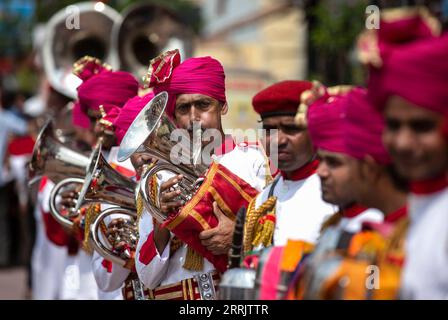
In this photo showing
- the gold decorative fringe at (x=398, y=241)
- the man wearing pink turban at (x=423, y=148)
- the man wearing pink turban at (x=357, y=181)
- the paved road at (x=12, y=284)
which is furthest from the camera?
the paved road at (x=12, y=284)

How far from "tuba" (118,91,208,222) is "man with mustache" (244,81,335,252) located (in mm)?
387

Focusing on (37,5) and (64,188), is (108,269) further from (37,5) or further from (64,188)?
(37,5)

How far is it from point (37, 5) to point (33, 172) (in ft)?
78.8

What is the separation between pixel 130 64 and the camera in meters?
14.2

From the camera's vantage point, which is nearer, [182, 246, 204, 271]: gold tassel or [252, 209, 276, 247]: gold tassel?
[252, 209, 276, 247]: gold tassel

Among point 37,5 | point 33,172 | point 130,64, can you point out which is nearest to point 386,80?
point 33,172

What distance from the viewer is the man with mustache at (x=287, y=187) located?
520cm

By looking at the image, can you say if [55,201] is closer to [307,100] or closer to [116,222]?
[116,222]

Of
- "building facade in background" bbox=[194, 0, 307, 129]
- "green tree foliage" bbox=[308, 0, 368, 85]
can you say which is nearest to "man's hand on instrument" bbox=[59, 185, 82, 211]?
"green tree foliage" bbox=[308, 0, 368, 85]

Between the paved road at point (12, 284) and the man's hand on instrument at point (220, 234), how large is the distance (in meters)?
7.31

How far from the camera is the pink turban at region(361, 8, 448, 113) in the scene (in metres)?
3.52

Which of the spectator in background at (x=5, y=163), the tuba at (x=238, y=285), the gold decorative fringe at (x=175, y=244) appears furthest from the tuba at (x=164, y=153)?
the spectator in background at (x=5, y=163)

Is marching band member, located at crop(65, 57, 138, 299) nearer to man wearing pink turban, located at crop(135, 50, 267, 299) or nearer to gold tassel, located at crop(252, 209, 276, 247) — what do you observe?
man wearing pink turban, located at crop(135, 50, 267, 299)

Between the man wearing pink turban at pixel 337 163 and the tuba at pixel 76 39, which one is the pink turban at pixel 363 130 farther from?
the tuba at pixel 76 39
